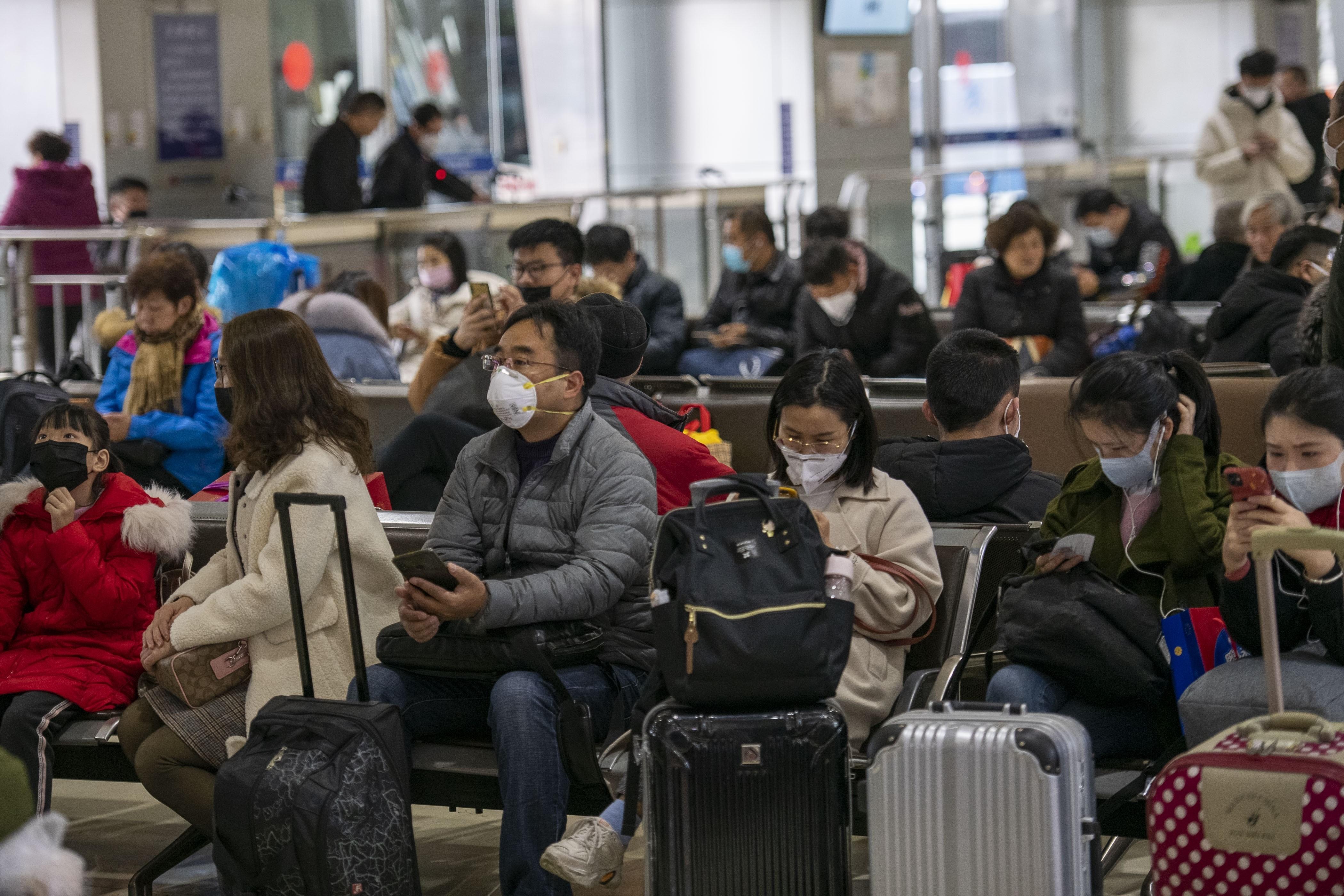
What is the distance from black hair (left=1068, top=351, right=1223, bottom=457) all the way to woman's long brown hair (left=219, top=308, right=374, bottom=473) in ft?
5.77

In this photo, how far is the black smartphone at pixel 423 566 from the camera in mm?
3328

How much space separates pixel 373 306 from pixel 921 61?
10529mm

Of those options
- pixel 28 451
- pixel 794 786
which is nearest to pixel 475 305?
pixel 28 451

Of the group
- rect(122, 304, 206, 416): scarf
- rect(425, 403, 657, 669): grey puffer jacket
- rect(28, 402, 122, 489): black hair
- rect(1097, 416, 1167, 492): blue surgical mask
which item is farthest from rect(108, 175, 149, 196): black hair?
rect(1097, 416, 1167, 492): blue surgical mask

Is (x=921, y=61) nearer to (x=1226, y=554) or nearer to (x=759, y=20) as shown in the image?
(x=759, y=20)

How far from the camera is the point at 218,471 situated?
5.79 m

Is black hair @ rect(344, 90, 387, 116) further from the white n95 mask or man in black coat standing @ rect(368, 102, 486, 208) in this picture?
the white n95 mask

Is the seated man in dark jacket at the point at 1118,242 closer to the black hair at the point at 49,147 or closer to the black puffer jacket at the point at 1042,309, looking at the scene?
the black puffer jacket at the point at 1042,309

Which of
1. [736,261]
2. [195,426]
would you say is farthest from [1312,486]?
[736,261]

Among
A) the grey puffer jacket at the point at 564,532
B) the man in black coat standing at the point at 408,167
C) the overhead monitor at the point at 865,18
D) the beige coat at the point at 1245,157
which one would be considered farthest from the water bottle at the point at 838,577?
the overhead monitor at the point at 865,18

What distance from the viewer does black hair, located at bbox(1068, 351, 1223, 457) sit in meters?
3.37

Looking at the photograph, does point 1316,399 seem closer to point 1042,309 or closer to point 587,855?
point 587,855

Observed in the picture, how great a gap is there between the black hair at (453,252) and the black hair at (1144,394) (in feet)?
19.5

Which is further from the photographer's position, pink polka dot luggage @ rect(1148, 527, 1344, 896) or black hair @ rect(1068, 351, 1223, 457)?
black hair @ rect(1068, 351, 1223, 457)
